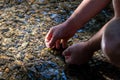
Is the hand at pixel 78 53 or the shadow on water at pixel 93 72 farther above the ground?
the hand at pixel 78 53

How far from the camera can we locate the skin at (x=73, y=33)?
4.61 feet

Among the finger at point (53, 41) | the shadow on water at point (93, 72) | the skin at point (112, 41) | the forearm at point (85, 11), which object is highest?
the forearm at point (85, 11)

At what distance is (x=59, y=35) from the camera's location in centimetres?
146

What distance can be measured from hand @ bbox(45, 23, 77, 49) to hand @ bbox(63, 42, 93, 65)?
72 mm

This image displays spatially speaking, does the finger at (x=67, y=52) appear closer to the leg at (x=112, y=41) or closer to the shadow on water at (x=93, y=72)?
the shadow on water at (x=93, y=72)

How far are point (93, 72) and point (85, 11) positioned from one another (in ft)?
0.94

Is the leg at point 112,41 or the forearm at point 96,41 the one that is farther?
the forearm at point 96,41

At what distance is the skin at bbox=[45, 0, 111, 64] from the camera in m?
1.41

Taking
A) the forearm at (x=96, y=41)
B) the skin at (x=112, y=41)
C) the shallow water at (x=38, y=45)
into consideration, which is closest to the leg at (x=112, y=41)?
the skin at (x=112, y=41)

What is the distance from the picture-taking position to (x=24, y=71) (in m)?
1.41

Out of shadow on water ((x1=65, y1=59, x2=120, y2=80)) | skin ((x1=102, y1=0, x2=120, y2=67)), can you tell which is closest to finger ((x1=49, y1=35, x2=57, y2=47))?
shadow on water ((x1=65, y1=59, x2=120, y2=80))

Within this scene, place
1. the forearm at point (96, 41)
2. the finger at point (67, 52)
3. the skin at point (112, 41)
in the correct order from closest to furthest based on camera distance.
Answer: the skin at point (112, 41)
the forearm at point (96, 41)
the finger at point (67, 52)

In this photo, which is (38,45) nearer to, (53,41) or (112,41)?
(53,41)

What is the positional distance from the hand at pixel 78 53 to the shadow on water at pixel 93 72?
0.03m
